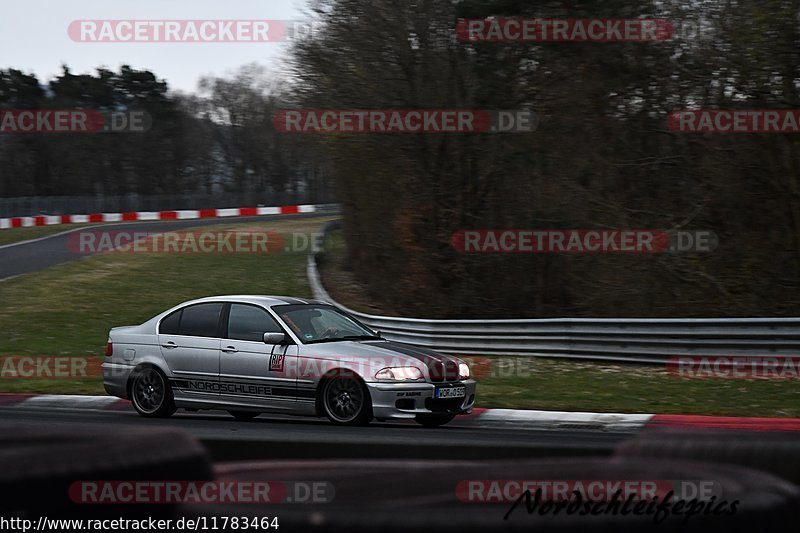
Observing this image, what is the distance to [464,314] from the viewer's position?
68.4 feet

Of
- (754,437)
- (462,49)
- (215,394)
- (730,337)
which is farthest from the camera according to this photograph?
(462,49)

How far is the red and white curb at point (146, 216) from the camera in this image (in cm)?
4734

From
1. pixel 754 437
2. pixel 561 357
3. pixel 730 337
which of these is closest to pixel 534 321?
pixel 561 357

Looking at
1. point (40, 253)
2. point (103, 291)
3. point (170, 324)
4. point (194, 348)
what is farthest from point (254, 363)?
point (40, 253)

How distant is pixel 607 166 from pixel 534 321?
16.9 ft

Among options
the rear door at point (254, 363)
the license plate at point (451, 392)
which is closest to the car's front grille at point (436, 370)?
the license plate at point (451, 392)

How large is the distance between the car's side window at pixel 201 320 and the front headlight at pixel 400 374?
2.08 meters

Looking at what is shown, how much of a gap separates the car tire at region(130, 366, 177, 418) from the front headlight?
2594 millimetres

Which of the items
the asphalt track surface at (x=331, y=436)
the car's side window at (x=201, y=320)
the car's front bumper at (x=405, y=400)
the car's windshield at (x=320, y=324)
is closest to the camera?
the asphalt track surface at (x=331, y=436)

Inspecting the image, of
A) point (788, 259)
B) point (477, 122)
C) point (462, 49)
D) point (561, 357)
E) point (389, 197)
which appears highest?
point (462, 49)

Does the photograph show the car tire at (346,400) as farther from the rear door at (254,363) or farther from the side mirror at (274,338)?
the side mirror at (274,338)

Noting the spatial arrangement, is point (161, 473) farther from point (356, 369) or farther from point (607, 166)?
point (607, 166)

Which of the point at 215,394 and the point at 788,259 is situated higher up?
the point at 788,259

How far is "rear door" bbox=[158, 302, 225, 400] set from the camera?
403 inches
